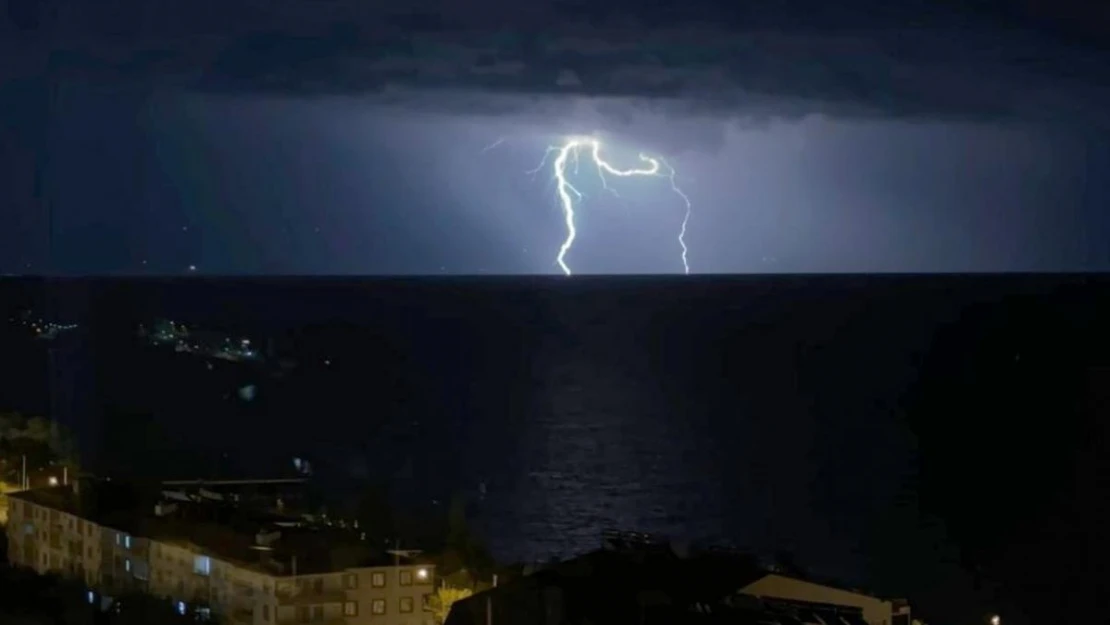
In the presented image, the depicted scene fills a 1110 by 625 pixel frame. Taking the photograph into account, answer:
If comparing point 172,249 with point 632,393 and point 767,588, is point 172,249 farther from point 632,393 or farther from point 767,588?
point 632,393

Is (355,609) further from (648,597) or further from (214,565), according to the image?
(648,597)

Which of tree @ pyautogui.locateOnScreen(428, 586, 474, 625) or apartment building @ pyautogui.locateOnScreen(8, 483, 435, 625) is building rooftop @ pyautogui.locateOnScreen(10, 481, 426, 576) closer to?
apartment building @ pyautogui.locateOnScreen(8, 483, 435, 625)

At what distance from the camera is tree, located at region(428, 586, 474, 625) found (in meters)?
3.44

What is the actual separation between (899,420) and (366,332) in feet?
39.1

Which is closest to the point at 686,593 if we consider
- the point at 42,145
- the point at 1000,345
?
the point at 42,145

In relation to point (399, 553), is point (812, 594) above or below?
below

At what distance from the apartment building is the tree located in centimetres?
3

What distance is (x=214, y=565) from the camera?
341 centimetres

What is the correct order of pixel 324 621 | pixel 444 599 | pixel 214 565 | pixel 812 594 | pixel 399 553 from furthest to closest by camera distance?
1. pixel 812 594
2. pixel 399 553
3. pixel 444 599
4. pixel 214 565
5. pixel 324 621

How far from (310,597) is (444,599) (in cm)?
41

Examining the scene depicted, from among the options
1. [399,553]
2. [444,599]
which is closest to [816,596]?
[399,553]

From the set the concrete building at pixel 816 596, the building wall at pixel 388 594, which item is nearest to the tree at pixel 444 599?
the building wall at pixel 388 594

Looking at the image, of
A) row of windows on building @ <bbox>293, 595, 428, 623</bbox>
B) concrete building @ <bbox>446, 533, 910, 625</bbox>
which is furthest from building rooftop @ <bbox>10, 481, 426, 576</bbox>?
concrete building @ <bbox>446, 533, 910, 625</bbox>

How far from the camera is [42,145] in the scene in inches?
130
